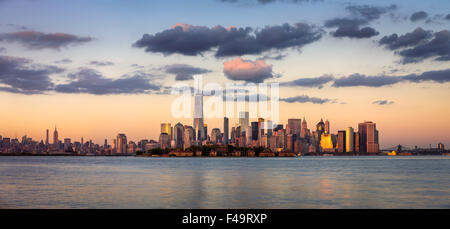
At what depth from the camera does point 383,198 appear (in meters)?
44.5

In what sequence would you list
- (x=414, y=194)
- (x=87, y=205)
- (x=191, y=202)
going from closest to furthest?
(x=87, y=205) < (x=191, y=202) < (x=414, y=194)

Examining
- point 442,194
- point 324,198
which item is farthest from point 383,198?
point 442,194

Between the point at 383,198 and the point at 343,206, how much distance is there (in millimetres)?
8140

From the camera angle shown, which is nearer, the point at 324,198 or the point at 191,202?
the point at 191,202
